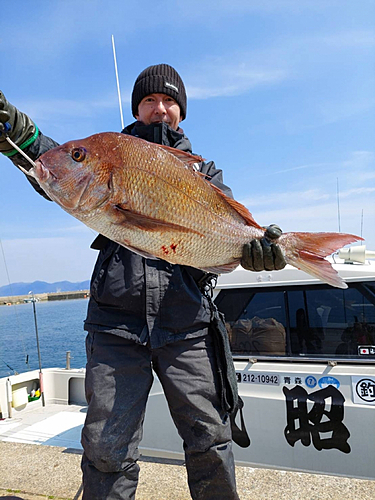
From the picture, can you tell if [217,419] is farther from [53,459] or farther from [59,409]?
[59,409]

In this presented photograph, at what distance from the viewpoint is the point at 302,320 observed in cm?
485

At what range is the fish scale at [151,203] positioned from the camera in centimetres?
197

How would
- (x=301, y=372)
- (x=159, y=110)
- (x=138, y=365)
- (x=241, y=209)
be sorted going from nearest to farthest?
(x=241, y=209) → (x=138, y=365) → (x=159, y=110) → (x=301, y=372)

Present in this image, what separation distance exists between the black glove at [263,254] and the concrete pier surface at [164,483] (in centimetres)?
191

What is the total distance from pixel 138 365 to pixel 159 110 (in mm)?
1693

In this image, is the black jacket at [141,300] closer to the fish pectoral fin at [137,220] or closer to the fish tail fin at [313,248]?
the fish pectoral fin at [137,220]

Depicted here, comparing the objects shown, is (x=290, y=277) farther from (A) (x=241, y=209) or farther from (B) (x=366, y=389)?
(A) (x=241, y=209)

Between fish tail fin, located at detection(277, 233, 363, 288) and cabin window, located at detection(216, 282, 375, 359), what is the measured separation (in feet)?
8.71

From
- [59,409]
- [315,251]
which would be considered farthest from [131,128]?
[59,409]

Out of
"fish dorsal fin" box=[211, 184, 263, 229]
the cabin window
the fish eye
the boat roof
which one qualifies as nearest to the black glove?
"fish dorsal fin" box=[211, 184, 263, 229]

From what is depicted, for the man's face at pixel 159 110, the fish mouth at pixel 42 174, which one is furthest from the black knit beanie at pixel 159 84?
the fish mouth at pixel 42 174

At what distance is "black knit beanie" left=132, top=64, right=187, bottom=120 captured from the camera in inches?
112

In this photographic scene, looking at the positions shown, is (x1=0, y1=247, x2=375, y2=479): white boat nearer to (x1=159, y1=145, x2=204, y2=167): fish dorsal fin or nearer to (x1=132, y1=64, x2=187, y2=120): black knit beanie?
(x1=132, y1=64, x2=187, y2=120): black knit beanie

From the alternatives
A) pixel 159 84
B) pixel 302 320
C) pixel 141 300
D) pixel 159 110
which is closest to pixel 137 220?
pixel 141 300
